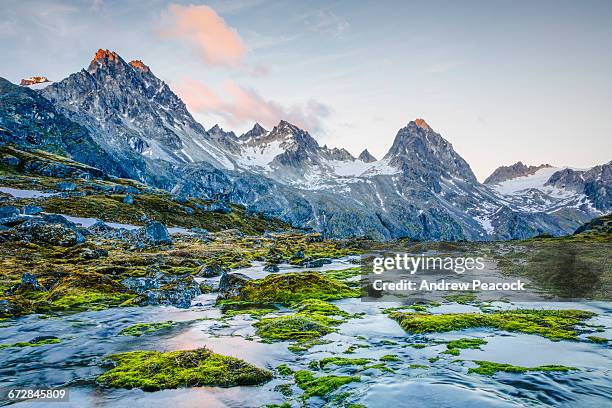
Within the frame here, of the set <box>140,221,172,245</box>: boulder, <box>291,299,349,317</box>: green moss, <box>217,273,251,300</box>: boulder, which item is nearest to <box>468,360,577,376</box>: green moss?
<box>291,299,349,317</box>: green moss

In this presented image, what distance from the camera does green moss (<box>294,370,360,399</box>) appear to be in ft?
54.6

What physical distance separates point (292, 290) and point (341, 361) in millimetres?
21521

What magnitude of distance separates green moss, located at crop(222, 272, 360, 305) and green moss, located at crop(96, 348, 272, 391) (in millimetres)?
18403

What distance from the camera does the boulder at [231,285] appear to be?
3981 centimetres

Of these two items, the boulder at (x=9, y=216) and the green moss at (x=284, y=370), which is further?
the boulder at (x=9, y=216)

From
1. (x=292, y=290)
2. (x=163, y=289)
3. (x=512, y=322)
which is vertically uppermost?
(x=163, y=289)

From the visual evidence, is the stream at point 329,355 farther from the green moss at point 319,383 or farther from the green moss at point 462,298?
the green moss at point 462,298

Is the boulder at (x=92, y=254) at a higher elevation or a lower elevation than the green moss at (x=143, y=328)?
higher

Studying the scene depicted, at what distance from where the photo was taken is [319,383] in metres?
17.6

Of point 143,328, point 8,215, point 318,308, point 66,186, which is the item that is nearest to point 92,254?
point 8,215

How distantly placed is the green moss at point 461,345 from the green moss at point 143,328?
65.6 ft

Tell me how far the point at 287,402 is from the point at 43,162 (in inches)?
7711

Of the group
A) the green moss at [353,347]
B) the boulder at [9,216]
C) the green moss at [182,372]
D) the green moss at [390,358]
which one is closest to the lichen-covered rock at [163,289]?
the green moss at [182,372]

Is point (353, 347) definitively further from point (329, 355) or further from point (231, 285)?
point (231, 285)
